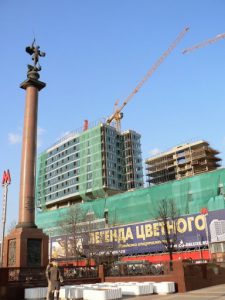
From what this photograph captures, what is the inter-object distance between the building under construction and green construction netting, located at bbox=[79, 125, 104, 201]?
91.5 feet

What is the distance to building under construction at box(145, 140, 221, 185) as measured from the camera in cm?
12456

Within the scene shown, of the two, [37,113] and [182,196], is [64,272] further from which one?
[182,196]

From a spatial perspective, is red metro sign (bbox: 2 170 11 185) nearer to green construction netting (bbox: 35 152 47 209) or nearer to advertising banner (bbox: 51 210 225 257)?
advertising banner (bbox: 51 210 225 257)

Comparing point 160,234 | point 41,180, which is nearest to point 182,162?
point 41,180

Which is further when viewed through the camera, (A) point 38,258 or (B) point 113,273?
(B) point 113,273

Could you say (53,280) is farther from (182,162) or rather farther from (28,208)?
(182,162)

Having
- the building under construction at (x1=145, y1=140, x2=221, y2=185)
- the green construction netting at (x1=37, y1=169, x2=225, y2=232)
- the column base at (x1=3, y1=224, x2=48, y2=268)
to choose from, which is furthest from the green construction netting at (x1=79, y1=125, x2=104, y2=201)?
the column base at (x1=3, y1=224, x2=48, y2=268)

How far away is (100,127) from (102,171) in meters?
14.9

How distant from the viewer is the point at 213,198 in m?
71.5

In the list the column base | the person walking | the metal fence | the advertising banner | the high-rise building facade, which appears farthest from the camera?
the high-rise building facade

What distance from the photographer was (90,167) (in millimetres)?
117625

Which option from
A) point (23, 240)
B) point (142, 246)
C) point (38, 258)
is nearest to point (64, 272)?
point (38, 258)

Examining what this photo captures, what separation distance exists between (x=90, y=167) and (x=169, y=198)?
44.8 meters

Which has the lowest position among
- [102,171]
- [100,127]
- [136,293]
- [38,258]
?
[136,293]
